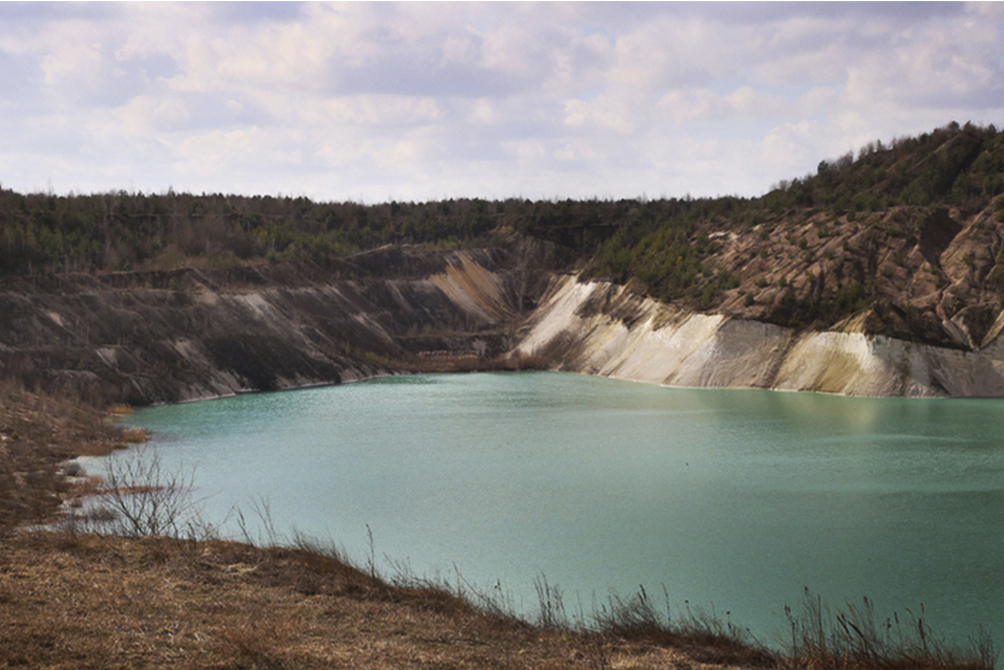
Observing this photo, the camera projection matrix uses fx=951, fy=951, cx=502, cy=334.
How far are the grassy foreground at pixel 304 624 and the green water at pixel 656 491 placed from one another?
5.76 feet

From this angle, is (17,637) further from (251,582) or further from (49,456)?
(49,456)

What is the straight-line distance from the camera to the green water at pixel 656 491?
17.2 meters

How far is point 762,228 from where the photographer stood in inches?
2445

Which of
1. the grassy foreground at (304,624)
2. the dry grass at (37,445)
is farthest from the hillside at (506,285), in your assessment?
the grassy foreground at (304,624)

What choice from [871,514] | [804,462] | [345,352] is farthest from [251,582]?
[345,352]

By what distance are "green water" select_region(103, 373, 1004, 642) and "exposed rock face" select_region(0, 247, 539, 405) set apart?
4794mm

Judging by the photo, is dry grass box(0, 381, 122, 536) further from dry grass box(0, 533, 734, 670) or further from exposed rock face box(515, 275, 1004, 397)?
exposed rock face box(515, 275, 1004, 397)

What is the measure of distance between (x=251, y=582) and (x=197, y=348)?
4082 centimetres

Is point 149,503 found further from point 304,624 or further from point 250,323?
point 250,323

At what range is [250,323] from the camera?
59.0 m

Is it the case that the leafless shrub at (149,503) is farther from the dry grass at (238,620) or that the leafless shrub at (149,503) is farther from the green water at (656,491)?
the dry grass at (238,620)

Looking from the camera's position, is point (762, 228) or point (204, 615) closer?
point (204, 615)

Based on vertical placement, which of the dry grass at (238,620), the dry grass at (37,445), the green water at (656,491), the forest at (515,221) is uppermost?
the forest at (515,221)

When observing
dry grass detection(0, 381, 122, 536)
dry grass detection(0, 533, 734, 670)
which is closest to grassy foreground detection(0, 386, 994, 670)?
dry grass detection(0, 533, 734, 670)
